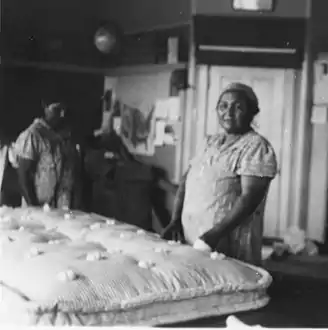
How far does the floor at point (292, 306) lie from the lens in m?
0.88

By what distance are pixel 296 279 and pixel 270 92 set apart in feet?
1.62

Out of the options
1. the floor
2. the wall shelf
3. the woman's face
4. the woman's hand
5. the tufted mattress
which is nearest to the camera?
the tufted mattress

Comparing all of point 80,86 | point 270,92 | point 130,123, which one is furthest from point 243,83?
point 80,86

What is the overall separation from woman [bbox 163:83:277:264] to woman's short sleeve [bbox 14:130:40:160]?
39cm

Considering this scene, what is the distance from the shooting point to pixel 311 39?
1.27 m

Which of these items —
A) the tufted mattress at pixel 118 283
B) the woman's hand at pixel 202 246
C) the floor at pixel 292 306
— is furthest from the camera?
the woman's hand at pixel 202 246

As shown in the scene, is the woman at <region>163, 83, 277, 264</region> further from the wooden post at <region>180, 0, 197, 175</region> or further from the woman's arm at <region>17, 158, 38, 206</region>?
the woman's arm at <region>17, 158, 38, 206</region>

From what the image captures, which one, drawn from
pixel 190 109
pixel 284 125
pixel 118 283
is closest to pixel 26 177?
pixel 190 109

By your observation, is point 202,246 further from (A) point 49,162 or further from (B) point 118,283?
(A) point 49,162

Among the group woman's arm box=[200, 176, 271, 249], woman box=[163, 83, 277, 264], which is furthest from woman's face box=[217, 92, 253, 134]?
woman's arm box=[200, 176, 271, 249]

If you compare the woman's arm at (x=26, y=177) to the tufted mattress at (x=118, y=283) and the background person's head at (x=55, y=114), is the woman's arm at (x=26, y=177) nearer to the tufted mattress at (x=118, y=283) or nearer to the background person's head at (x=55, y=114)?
the background person's head at (x=55, y=114)

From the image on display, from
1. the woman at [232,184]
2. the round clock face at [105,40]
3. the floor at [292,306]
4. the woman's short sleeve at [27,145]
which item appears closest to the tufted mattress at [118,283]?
the floor at [292,306]

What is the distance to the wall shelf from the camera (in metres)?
1.28

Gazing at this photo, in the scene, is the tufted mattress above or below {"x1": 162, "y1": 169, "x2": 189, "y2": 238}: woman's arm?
below
